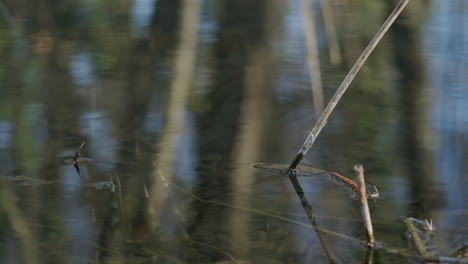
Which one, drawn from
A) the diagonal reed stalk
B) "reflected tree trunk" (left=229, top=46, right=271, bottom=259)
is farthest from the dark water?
the diagonal reed stalk

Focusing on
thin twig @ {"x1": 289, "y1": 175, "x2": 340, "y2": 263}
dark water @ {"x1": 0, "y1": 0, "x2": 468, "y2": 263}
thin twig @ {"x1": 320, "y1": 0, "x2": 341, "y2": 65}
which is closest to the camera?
thin twig @ {"x1": 289, "y1": 175, "x2": 340, "y2": 263}

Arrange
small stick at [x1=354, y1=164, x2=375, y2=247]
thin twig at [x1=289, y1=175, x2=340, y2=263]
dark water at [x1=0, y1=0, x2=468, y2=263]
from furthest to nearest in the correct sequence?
dark water at [x1=0, y1=0, x2=468, y2=263] < thin twig at [x1=289, y1=175, x2=340, y2=263] < small stick at [x1=354, y1=164, x2=375, y2=247]

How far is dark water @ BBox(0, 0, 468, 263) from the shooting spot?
178 cm

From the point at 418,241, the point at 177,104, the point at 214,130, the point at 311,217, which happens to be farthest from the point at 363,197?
the point at 177,104

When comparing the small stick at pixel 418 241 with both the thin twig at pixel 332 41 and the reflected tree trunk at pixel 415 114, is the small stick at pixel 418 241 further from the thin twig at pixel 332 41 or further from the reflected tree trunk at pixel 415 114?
the thin twig at pixel 332 41

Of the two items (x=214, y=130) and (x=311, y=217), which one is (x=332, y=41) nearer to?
(x=214, y=130)

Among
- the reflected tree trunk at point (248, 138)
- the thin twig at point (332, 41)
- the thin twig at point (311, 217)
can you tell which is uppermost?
the thin twig at point (332, 41)

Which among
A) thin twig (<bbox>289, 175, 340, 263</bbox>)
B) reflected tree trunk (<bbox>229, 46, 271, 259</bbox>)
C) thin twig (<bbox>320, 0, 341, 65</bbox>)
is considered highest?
thin twig (<bbox>320, 0, 341, 65</bbox>)

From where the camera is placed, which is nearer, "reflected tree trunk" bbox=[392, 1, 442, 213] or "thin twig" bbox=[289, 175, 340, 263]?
"thin twig" bbox=[289, 175, 340, 263]

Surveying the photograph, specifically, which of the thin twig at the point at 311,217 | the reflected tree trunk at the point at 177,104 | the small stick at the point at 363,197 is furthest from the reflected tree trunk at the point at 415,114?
the reflected tree trunk at the point at 177,104

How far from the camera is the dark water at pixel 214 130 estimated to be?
1779mm

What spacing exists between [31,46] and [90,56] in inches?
14.0

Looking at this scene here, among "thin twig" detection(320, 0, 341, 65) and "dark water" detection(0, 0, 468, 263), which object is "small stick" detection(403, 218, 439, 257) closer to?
"dark water" detection(0, 0, 468, 263)

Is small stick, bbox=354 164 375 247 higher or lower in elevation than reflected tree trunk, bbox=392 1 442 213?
higher
